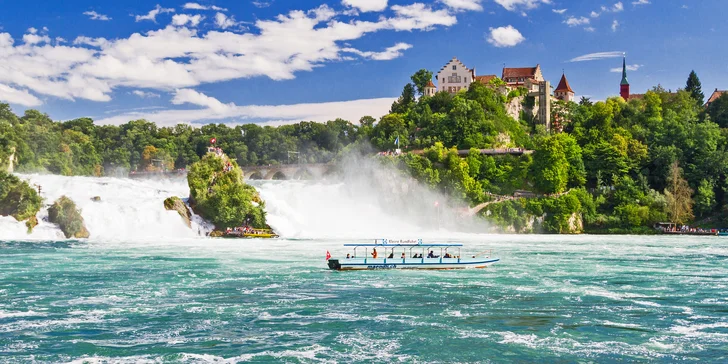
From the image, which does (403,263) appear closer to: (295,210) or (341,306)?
(341,306)

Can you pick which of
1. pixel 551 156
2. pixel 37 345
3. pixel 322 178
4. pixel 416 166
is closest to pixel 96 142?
pixel 322 178

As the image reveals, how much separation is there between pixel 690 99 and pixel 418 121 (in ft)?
135

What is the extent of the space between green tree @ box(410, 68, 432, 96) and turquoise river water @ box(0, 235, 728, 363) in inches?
2894

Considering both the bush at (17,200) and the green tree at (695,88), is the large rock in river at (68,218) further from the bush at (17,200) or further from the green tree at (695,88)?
the green tree at (695,88)

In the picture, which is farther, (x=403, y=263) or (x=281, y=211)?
(x=281, y=211)

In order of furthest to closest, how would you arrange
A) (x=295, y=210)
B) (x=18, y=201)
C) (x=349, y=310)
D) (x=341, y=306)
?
(x=295, y=210) → (x=18, y=201) → (x=341, y=306) → (x=349, y=310)

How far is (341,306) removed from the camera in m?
30.3

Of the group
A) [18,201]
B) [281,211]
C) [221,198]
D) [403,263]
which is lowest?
[403,263]

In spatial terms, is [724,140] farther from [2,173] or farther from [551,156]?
[2,173]

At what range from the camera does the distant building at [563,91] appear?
120 meters

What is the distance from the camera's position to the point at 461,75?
117875 mm

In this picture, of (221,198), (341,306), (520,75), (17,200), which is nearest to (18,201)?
(17,200)

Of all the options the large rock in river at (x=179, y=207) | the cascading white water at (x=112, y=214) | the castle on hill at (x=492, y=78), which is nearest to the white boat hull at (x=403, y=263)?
the cascading white water at (x=112, y=214)

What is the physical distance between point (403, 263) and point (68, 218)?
33.7m
